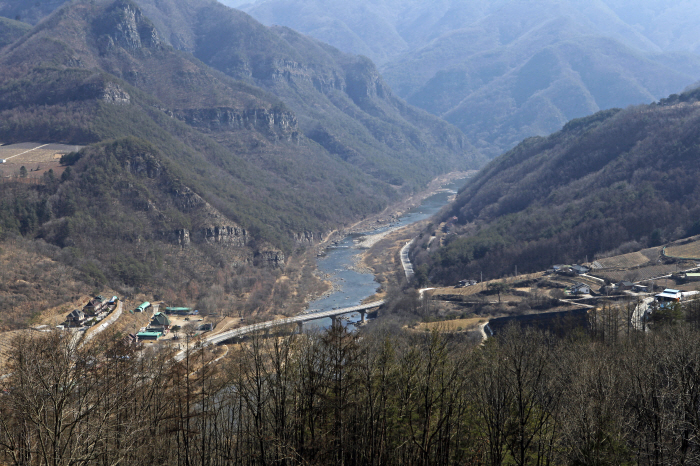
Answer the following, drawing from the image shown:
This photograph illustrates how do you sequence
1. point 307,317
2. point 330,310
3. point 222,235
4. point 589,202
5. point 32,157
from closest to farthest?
1. point 307,317
2. point 330,310
3. point 589,202
4. point 222,235
5. point 32,157

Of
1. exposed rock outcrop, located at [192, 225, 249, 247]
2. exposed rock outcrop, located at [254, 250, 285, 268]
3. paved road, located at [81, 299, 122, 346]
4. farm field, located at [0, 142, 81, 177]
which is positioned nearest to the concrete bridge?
paved road, located at [81, 299, 122, 346]

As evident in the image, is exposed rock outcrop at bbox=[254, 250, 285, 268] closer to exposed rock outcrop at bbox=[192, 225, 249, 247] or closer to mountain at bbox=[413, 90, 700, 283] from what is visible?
exposed rock outcrop at bbox=[192, 225, 249, 247]

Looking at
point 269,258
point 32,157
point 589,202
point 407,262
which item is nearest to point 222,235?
point 269,258

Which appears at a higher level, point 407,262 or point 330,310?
point 407,262

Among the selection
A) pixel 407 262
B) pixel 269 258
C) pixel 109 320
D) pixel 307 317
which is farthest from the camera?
pixel 407 262

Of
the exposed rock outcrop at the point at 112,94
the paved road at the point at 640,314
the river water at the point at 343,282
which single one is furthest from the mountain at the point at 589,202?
the exposed rock outcrop at the point at 112,94

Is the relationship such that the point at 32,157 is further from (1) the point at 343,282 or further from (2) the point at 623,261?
(2) the point at 623,261

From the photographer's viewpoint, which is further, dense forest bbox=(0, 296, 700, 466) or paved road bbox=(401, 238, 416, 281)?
paved road bbox=(401, 238, 416, 281)

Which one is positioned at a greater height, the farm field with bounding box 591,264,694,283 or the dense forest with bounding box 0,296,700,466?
the farm field with bounding box 591,264,694,283

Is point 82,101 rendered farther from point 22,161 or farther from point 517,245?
point 517,245

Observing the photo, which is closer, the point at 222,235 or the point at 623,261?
the point at 623,261
